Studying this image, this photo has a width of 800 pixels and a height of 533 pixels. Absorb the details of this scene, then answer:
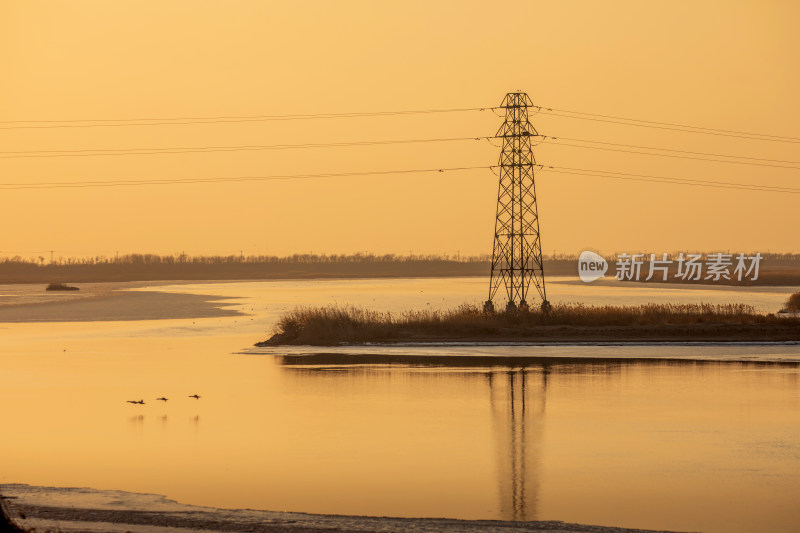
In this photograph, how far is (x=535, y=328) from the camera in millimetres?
49656

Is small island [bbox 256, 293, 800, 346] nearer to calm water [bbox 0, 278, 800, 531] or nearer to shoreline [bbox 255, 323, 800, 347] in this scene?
shoreline [bbox 255, 323, 800, 347]

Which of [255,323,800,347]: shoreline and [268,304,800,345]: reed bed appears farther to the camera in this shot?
[268,304,800,345]: reed bed

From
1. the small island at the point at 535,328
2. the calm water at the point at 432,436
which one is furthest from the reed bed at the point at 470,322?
the calm water at the point at 432,436

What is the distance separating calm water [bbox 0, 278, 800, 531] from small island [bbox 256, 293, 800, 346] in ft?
32.3

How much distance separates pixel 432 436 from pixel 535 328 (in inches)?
1167

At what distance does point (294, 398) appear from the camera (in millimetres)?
27000

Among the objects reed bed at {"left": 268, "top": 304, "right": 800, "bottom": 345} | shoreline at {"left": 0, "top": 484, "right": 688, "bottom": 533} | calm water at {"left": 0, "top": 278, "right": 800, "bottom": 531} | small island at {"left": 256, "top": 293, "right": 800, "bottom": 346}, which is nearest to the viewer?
shoreline at {"left": 0, "top": 484, "right": 688, "bottom": 533}

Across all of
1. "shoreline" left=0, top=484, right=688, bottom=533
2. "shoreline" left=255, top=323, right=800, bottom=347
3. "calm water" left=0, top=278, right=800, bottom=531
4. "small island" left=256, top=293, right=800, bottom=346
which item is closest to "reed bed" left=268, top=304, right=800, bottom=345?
"small island" left=256, top=293, right=800, bottom=346

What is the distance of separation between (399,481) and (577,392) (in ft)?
40.9

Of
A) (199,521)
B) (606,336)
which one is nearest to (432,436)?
(199,521)

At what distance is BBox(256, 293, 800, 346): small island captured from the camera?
156ft

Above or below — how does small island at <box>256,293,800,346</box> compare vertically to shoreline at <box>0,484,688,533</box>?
above

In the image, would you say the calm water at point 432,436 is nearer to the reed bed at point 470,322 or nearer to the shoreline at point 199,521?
the shoreline at point 199,521

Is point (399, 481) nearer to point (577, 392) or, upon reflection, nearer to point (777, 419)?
point (777, 419)
